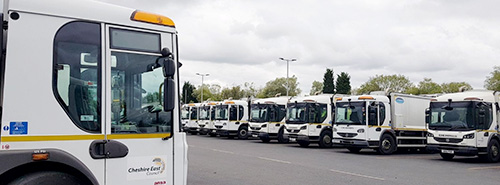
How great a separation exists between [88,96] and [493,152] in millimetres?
16795

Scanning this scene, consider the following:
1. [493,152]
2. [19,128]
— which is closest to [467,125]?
[493,152]

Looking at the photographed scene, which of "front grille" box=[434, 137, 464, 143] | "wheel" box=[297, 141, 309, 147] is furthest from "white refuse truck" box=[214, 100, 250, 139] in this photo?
"front grille" box=[434, 137, 464, 143]

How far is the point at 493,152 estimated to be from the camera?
693 inches

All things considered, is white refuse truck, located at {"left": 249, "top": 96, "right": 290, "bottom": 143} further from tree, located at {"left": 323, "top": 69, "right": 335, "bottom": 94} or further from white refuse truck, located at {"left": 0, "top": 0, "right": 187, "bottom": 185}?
tree, located at {"left": 323, "top": 69, "right": 335, "bottom": 94}

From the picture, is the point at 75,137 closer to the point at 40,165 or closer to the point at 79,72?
the point at 40,165

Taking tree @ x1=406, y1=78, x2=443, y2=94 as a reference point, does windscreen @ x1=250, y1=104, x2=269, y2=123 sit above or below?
below

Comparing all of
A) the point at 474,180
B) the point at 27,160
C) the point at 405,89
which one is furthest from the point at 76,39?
the point at 405,89

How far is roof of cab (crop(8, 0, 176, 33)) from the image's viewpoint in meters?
5.15

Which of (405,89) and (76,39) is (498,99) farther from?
(405,89)

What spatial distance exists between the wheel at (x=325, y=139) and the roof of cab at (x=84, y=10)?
19243 mm

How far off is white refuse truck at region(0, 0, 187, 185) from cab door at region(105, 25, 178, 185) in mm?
12

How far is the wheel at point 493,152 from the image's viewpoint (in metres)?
17.3

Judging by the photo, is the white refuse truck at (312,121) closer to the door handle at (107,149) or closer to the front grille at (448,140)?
the front grille at (448,140)

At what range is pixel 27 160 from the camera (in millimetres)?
4855
